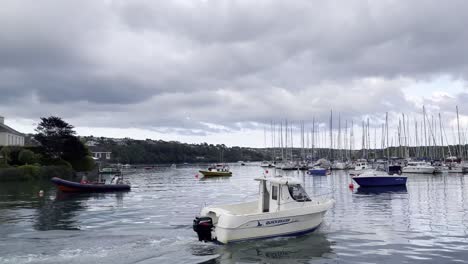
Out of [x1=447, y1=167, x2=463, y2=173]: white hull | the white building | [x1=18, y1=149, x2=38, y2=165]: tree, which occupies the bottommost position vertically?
[x1=447, y1=167, x2=463, y2=173]: white hull

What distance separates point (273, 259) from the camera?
56.4ft

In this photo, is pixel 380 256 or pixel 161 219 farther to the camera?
pixel 161 219

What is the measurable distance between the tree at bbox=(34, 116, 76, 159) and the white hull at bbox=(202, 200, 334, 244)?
243ft

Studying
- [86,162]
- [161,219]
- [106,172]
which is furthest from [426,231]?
[106,172]

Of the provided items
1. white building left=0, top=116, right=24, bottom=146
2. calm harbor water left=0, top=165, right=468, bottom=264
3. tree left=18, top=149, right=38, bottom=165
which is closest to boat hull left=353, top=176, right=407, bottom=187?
calm harbor water left=0, top=165, right=468, bottom=264

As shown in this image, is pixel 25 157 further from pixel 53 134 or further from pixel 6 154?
pixel 53 134

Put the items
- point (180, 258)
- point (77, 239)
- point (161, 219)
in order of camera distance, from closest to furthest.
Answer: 1. point (180, 258)
2. point (77, 239)
3. point (161, 219)

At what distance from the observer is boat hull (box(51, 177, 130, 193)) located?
4869cm

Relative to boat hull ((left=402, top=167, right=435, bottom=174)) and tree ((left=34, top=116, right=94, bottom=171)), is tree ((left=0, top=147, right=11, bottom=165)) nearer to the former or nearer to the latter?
tree ((left=34, top=116, right=94, bottom=171))

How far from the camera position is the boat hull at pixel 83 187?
48688 mm

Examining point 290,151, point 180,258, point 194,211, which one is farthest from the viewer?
point 290,151

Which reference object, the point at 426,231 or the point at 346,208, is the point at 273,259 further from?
the point at 346,208

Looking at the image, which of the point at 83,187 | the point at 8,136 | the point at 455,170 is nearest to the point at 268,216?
the point at 83,187

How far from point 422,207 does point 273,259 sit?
2122 cm
